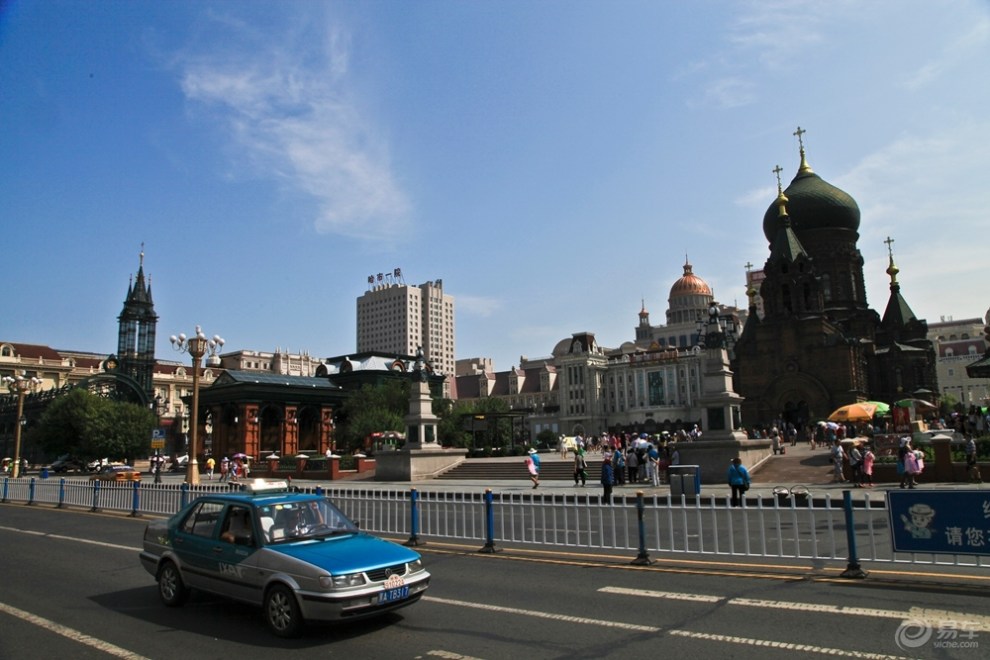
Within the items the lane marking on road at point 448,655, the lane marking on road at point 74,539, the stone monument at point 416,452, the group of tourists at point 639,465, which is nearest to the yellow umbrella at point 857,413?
the group of tourists at point 639,465

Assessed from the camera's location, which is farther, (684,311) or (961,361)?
(684,311)

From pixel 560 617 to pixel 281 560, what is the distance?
3139mm

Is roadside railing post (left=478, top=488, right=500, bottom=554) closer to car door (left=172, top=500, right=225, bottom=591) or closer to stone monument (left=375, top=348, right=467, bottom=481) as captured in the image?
car door (left=172, top=500, right=225, bottom=591)

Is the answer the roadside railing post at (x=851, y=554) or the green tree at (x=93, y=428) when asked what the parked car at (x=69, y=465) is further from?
the roadside railing post at (x=851, y=554)

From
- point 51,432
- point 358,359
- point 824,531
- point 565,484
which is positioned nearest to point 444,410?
point 358,359

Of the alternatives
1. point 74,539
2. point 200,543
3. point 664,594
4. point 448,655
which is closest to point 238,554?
point 200,543

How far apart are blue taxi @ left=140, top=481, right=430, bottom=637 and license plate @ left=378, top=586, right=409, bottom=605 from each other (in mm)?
11

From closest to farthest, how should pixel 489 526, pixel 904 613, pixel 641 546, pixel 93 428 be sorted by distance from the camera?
pixel 904 613, pixel 641 546, pixel 489 526, pixel 93 428

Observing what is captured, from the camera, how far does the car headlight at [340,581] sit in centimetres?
709

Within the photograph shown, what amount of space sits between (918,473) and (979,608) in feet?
53.9

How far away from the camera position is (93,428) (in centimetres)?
5694

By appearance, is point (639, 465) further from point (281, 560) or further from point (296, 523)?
point (281, 560)

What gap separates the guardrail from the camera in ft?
31.9

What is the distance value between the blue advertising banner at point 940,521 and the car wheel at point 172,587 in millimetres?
9162
